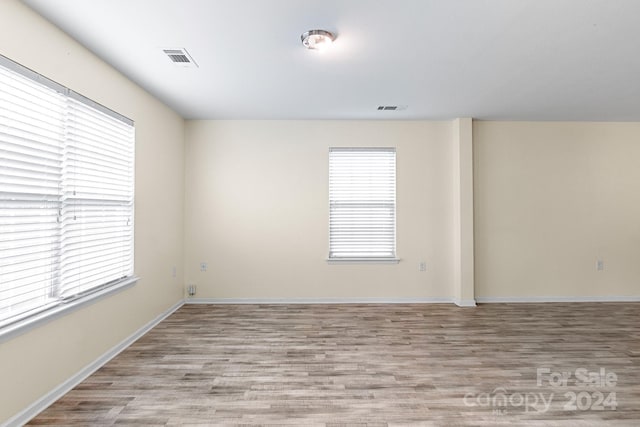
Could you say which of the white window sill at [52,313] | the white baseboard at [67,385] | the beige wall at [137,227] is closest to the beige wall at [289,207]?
the beige wall at [137,227]

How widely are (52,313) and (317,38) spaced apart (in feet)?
8.50

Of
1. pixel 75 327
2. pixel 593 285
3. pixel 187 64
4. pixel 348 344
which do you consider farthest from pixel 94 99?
pixel 593 285

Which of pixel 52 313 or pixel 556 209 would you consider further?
pixel 556 209

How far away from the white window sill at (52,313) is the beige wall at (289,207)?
172cm

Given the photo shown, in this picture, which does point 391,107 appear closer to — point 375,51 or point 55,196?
point 375,51

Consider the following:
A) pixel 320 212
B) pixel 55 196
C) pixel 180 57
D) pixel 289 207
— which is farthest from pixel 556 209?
pixel 55 196

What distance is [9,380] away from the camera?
1.91 m

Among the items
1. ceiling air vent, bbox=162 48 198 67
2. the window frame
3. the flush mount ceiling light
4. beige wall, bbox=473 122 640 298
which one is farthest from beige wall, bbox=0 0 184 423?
beige wall, bbox=473 122 640 298

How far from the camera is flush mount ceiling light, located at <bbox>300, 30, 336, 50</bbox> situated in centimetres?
228

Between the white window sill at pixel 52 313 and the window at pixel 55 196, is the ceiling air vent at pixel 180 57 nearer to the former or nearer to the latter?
the window at pixel 55 196

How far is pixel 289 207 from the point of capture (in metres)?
4.65

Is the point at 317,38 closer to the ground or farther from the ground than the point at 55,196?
farther from the ground

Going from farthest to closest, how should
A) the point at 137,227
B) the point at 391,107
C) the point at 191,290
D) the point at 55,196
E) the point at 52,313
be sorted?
the point at 191,290 → the point at 391,107 → the point at 137,227 → the point at 55,196 → the point at 52,313

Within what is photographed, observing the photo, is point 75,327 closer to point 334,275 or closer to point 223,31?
point 223,31
